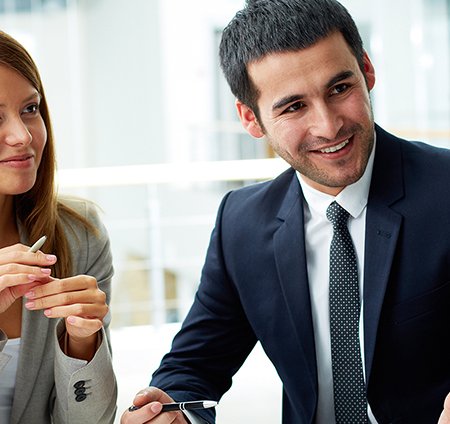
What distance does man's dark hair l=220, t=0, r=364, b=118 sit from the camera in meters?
1.57

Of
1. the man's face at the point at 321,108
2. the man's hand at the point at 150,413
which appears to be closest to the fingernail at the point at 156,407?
the man's hand at the point at 150,413

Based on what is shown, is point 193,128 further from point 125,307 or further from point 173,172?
point 173,172

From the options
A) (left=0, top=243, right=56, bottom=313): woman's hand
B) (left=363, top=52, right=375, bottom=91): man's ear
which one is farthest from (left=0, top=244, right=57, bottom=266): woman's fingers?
(left=363, top=52, right=375, bottom=91): man's ear

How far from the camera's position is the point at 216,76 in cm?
917

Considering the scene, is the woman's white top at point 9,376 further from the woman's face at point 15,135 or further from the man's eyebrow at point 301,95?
the man's eyebrow at point 301,95

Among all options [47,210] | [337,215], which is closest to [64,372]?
[47,210]

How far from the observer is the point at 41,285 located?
1.54 metres

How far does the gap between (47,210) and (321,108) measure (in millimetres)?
676

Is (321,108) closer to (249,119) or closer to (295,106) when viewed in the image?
(295,106)

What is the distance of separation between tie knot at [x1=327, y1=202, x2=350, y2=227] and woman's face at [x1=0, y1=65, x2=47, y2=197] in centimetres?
61

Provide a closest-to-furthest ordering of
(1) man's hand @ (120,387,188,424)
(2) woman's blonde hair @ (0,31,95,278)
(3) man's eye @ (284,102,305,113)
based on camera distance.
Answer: (1) man's hand @ (120,387,188,424), (3) man's eye @ (284,102,305,113), (2) woman's blonde hair @ (0,31,95,278)

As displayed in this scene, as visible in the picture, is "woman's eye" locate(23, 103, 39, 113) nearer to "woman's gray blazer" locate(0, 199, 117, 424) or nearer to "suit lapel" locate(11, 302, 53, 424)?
"woman's gray blazer" locate(0, 199, 117, 424)

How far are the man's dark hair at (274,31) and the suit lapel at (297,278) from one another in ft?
0.78

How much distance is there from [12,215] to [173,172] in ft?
5.57
